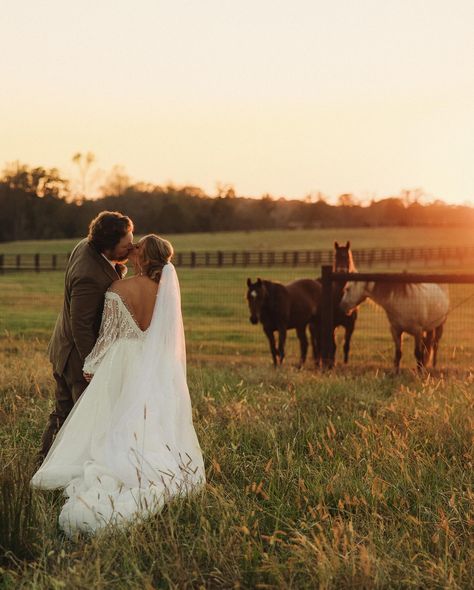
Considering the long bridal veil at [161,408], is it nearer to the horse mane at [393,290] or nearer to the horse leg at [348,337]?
the horse mane at [393,290]

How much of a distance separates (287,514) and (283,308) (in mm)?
9186

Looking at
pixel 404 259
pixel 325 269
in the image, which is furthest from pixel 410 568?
pixel 404 259

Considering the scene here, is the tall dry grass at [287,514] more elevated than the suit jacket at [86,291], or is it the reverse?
the suit jacket at [86,291]

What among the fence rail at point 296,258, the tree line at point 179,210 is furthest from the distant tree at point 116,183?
the fence rail at point 296,258

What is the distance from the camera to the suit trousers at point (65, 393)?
6238 millimetres

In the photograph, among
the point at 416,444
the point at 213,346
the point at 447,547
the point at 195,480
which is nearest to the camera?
the point at 447,547

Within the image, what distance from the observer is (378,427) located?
6.64 meters

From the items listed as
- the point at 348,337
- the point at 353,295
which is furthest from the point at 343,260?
the point at 348,337

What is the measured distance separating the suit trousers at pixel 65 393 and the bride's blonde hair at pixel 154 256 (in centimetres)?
99

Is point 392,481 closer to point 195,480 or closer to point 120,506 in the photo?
point 195,480

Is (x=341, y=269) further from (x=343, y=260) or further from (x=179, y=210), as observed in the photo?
(x=179, y=210)

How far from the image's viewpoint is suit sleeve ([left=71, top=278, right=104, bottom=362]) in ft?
19.5

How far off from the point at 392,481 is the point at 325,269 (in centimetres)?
Answer: 737

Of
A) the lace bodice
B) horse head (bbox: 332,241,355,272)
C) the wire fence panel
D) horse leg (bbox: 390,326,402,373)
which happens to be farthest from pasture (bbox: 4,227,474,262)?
the lace bodice
